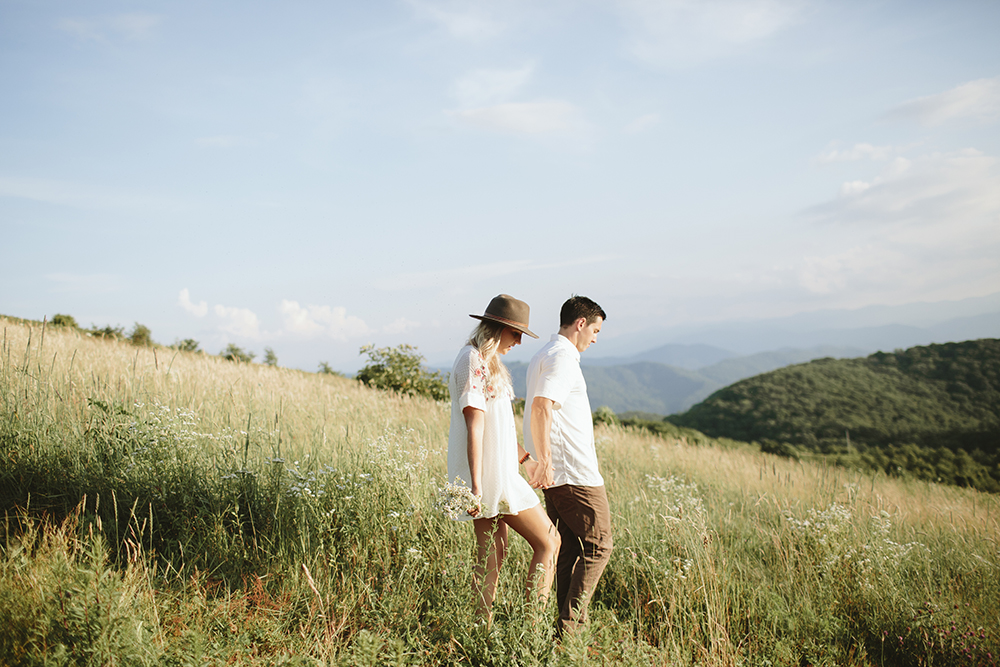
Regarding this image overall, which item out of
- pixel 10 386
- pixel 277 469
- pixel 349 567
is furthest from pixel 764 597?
pixel 10 386

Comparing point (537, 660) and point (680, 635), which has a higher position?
point (537, 660)

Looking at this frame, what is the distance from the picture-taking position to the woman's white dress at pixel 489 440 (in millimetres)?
3047

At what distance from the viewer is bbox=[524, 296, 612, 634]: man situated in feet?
10.6

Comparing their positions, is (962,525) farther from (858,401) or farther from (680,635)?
(858,401)

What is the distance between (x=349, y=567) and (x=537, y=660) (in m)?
1.65

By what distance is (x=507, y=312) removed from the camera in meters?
3.30

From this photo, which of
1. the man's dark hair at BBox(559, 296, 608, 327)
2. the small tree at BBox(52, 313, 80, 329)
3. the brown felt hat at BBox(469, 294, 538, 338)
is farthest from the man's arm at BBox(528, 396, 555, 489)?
the small tree at BBox(52, 313, 80, 329)

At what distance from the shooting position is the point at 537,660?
8.76ft

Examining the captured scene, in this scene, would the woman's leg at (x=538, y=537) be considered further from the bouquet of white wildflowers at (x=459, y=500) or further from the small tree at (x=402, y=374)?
the small tree at (x=402, y=374)

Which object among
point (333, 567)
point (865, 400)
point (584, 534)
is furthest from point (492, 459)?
point (865, 400)

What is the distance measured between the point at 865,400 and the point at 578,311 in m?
49.3

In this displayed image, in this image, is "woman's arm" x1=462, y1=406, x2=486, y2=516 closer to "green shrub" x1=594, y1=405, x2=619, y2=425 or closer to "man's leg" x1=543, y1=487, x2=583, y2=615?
"man's leg" x1=543, y1=487, x2=583, y2=615

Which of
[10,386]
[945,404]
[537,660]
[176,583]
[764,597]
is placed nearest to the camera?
[537,660]

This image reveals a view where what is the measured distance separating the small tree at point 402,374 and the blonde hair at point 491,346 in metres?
9.99
